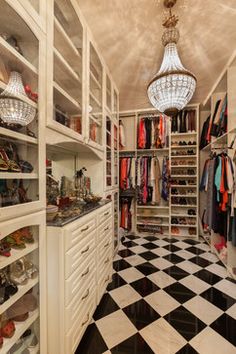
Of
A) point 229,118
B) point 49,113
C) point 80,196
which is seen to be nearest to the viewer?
point 49,113

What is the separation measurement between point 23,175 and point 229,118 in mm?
2225

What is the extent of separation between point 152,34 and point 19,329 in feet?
8.03

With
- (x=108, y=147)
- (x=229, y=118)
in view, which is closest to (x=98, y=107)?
(x=108, y=147)

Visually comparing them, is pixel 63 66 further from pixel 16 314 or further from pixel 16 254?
pixel 16 314

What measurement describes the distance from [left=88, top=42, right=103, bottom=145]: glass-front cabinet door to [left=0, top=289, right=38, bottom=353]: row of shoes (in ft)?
4.18

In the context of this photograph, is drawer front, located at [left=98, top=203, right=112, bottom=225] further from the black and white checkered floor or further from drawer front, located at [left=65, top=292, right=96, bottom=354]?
the black and white checkered floor

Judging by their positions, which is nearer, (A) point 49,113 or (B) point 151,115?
(A) point 49,113

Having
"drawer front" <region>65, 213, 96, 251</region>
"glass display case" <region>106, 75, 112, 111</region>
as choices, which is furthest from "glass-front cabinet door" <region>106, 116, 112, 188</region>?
"drawer front" <region>65, 213, 96, 251</region>

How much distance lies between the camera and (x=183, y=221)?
337 centimetres

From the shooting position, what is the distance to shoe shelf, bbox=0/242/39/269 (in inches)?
31.3

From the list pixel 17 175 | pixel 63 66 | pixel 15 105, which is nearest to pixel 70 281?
pixel 17 175

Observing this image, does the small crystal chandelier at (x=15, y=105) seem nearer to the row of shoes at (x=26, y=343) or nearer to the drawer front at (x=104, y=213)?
the drawer front at (x=104, y=213)

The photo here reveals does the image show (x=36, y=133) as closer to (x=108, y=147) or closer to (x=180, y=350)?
(x=108, y=147)

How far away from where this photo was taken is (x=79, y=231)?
45.5 inches
